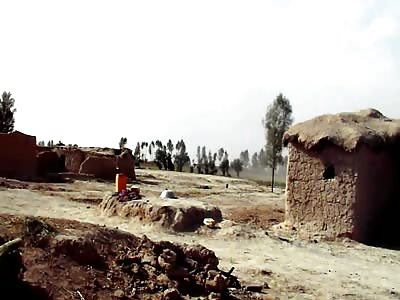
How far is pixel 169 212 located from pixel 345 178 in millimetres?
4952

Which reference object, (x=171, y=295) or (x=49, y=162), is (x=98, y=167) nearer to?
(x=49, y=162)

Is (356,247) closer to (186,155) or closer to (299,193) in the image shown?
(299,193)

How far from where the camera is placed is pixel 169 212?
610 inches

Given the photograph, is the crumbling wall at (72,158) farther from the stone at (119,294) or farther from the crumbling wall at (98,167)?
the stone at (119,294)

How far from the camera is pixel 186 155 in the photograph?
256 feet

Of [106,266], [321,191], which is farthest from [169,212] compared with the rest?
[106,266]

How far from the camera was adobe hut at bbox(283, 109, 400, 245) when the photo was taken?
51.8 ft

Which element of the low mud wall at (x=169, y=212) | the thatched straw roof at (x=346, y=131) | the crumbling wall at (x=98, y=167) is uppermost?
the thatched straw roof at (x=346, y=131)

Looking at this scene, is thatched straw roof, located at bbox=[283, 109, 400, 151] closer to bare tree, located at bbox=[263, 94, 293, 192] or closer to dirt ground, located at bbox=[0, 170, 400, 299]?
dirt ground, located at bbox=[0, 170, 400, 299]

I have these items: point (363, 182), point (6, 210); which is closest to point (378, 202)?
point (363, 182)

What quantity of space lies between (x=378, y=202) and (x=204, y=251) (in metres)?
8.38

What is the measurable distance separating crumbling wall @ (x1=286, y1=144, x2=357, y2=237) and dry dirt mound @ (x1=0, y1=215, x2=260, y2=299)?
6.94m

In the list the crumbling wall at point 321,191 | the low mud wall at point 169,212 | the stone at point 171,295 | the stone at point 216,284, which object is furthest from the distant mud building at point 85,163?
the stone at point 171,295

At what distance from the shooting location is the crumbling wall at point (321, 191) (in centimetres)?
1577
